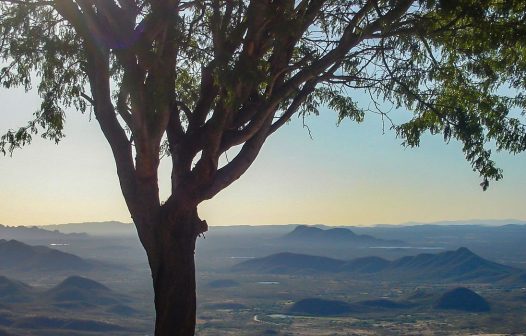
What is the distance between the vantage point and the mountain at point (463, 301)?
449ft

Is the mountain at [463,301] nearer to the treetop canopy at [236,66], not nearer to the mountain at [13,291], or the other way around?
the mountain at [13,291]

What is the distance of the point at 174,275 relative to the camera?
416 inches

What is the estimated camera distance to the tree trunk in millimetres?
10547

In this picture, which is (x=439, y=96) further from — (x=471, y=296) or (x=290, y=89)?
(x=471, y=296)

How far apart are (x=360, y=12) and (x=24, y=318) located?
407 ft

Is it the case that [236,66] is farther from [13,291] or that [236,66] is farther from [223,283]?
[223,283]

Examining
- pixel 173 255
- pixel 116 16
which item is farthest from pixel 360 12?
pixel 173 255

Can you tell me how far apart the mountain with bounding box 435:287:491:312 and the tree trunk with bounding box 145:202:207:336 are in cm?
13100

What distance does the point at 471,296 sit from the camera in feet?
465

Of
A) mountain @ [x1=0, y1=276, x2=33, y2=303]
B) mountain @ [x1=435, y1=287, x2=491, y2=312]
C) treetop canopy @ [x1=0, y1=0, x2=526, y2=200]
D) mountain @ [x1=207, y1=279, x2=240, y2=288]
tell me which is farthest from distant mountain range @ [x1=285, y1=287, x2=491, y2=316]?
treetop canopy @ [x1=0, y1=0, x2=526, y2=200]

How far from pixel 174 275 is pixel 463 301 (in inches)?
5464

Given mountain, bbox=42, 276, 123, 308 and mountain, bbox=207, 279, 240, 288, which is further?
mountain, bbox=207, 279, 240, 288

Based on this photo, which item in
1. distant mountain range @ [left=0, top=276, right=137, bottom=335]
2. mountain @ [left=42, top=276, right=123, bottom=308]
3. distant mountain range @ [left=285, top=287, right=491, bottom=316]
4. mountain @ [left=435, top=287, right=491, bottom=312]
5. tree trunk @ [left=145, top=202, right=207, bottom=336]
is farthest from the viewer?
mountain @ [left=42, top=276, right=123, bottom=308]

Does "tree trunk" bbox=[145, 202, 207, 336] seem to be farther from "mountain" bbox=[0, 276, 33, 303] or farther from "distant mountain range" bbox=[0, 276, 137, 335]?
"mountain" bbox=[0, 276, 33, 303]
